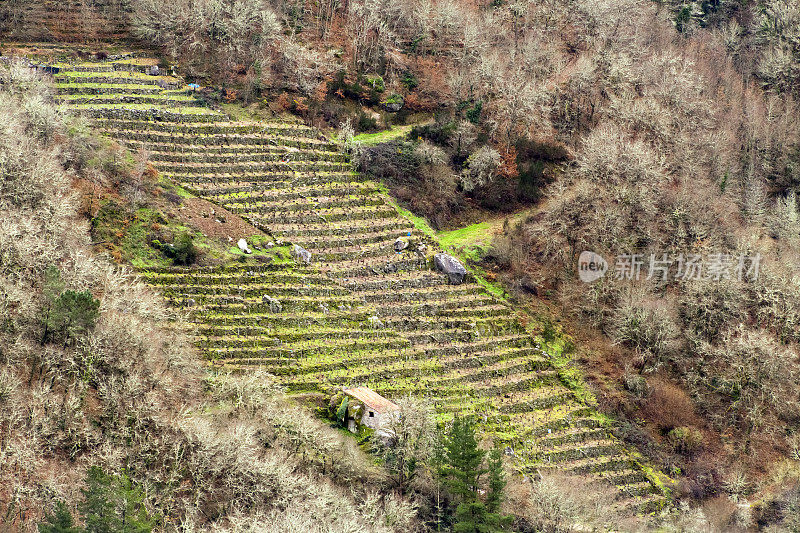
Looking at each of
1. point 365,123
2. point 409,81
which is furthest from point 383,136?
point 409,81

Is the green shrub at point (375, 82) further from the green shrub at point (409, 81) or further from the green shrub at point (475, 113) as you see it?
the green shrub at point (475, 113)

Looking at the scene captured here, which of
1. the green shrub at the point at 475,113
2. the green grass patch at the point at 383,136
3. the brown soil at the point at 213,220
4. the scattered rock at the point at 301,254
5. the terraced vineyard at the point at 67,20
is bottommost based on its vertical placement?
the scattered rock at the point at 301,254

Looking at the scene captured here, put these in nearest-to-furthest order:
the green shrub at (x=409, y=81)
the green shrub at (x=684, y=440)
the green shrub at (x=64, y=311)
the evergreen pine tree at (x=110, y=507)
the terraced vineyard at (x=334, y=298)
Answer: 1. the evergreen pine tree at (x=110, y=507)
2. the green shrub at (x=64, y=311)
3. the terraced vineyard at (x=334, y=298)
4. the green shrub at (x=684, y=440)
5. the green shrub at (x=409, y=81)

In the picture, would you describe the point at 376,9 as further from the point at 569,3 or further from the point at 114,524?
the point at 114,524

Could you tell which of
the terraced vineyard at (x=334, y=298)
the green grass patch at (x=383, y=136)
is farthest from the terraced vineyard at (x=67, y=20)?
the green grass patch at (x=383, y=136)

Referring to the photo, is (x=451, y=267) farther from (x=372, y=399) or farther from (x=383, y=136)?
(x=383, y=136)

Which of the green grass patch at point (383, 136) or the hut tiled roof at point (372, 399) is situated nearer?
the hut tiled roof at point (372, 399)

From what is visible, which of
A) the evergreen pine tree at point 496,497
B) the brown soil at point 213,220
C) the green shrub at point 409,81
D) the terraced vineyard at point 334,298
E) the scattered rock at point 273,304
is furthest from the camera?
the green shrub at point 409,81
